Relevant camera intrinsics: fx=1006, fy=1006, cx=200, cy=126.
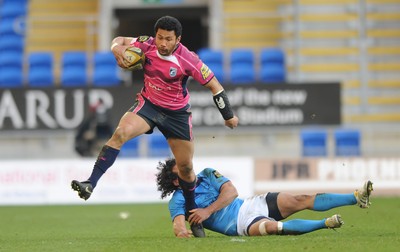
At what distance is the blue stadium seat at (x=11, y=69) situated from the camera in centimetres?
2309

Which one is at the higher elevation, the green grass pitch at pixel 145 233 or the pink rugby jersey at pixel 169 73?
the pink rugby jersey at pixel 169 73

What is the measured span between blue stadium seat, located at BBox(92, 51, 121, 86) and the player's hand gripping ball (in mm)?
12341

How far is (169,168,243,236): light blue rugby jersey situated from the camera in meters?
10.2

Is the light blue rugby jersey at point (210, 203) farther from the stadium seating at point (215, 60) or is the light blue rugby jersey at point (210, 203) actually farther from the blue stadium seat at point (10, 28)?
the blue stadium seat at point (10, 28)

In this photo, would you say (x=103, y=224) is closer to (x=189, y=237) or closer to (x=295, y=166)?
(x=189, y=237)

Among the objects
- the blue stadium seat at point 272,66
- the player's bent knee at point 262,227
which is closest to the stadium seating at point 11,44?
the blue stadium seat at point 272,66

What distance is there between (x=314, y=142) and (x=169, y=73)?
1161 centimetres

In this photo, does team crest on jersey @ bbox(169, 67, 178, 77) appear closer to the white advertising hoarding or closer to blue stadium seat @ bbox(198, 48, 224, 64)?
the white advertising hoarding

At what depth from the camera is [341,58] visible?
2391 cm

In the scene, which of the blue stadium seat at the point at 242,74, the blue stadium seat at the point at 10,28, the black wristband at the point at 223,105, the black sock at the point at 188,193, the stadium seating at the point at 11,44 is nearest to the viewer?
the black sock at the point at 188,193

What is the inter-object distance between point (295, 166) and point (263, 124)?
1.40 metres

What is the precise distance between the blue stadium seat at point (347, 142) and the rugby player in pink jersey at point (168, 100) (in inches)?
448

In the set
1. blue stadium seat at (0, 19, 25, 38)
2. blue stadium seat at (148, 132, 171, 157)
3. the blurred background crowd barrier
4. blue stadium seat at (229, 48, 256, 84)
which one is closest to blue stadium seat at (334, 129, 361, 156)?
the blurred background crowd barrier

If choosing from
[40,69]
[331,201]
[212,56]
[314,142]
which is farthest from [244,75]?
[331,201]
